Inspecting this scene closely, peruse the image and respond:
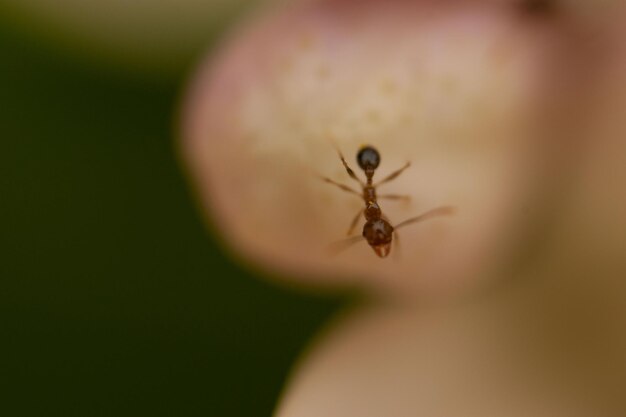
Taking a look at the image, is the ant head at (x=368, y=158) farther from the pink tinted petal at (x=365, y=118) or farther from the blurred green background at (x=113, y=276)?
the blurred green background at (x=113, y=276)

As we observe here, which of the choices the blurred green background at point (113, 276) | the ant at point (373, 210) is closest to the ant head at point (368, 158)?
the ant at point (373, 210)

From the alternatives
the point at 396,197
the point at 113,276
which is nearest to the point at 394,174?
the point at 396,197

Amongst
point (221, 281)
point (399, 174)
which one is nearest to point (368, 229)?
point (399, 174)

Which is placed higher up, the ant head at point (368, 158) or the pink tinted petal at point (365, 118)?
the pink tinted petal at point (365, 118)

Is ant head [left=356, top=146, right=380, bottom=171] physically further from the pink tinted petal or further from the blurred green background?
the blurred green background

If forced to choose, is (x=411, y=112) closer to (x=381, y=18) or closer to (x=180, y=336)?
(x=381, y=18)

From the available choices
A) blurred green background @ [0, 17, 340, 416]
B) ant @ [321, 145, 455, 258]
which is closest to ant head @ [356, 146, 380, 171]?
ant @ [321, 145, 455, 258]

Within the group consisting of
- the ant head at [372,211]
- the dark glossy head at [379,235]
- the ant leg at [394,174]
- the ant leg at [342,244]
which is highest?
the ant leg at [394,174]
